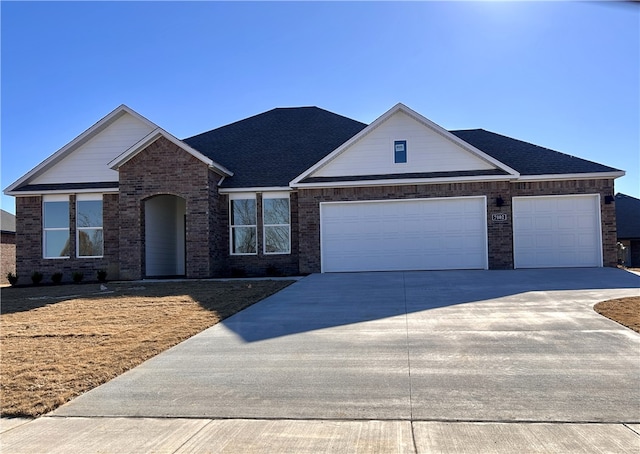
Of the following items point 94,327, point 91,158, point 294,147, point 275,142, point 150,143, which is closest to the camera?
point 94,327

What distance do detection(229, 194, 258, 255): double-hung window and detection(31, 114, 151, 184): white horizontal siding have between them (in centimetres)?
454

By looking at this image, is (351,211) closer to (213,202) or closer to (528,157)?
(213,202)

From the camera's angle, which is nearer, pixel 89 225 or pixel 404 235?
pixel 404 235

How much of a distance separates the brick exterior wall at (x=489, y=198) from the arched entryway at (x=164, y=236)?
5.52 m

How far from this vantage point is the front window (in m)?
19.1

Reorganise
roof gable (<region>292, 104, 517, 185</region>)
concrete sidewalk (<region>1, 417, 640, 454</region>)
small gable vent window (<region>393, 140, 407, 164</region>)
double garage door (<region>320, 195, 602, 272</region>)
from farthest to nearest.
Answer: small gable vent window (<region>393, 140, 407, 164</region>), roof gable (<region>292, 104, 517, 185</region>), double garage door (<region>320, 195, 602, 272</region>), concrete sidewalk (<region>1, 417, 640, 454</region>)

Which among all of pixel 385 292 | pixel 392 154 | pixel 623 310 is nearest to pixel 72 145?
pixel 392 154

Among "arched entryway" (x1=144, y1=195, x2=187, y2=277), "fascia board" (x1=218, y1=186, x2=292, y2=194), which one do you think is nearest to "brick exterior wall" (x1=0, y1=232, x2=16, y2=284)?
"arched entryway" (x1=144, y1=195, x2=187, y2=277)

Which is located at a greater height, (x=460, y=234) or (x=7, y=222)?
(x=7, y=222)

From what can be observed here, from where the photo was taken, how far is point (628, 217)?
100ft

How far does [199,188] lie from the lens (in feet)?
56.5

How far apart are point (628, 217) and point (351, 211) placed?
21799 mm

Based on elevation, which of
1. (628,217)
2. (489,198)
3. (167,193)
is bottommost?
(628,217)

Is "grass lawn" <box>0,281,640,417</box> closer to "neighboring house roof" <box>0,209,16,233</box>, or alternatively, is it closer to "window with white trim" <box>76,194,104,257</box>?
"window with white trim" <box>76,194,104,257</box>
